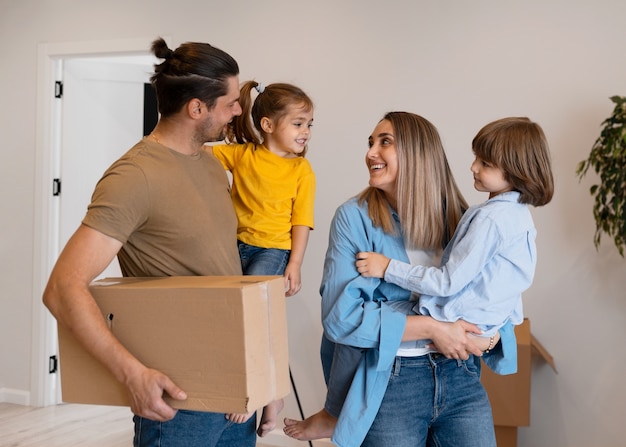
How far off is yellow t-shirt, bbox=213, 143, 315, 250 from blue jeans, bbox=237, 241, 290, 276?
21 mm

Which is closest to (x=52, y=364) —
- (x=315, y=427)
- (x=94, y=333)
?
(x=315, y=427)

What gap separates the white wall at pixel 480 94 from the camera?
348cm

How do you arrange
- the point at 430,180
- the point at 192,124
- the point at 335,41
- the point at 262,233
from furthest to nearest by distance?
1. the point at 335,41
2. the point at 262,233
3. the point at 430,180
4. the point at 192,124

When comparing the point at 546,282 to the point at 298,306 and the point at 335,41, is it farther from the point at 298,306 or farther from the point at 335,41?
the point at 335,41

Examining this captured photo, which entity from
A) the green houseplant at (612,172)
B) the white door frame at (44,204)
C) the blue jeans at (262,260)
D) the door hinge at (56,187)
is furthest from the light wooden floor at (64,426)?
the green houseplant at (612,172)

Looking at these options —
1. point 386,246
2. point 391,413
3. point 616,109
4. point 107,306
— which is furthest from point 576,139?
point 107,306

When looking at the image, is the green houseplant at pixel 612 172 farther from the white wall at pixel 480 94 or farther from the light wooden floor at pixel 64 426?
the light wooden floor at pixel 64 426

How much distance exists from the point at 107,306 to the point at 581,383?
268cm

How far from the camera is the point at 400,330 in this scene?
71.6 inches

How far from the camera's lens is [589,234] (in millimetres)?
3494

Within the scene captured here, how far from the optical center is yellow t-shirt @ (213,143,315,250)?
2656 mm

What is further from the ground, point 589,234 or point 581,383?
point 589,234

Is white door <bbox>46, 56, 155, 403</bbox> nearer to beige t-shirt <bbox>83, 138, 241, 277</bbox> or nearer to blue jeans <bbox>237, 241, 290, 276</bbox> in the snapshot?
blue jeans <bbox>237, 241, 290, 276</bbox>

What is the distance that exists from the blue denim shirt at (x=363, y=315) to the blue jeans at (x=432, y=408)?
0.03 meters
